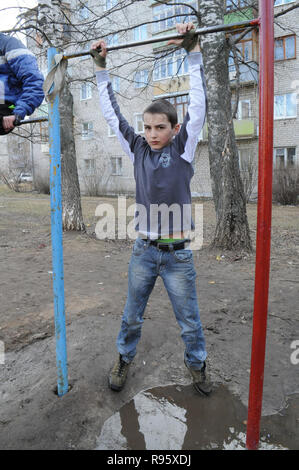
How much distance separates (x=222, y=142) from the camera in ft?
18.8

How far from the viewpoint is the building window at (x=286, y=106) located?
1719 centimetres

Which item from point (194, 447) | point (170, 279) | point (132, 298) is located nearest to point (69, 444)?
point (194, 447)

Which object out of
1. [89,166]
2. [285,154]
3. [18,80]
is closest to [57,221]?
[18,80]

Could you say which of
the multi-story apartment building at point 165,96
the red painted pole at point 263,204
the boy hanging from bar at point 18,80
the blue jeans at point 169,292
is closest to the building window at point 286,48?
the multi-story apartment building at point 165,96

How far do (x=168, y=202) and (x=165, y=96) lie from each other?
13551 mm

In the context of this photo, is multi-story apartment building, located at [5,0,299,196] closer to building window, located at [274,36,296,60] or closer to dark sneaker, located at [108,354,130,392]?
building window, located at [274,36,296,60]

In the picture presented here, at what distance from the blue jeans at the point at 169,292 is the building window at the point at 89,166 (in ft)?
73.5

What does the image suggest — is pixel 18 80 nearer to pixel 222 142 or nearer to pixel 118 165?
pixel 222 142

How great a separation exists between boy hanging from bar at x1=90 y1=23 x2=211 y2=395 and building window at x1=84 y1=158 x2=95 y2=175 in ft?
73.3

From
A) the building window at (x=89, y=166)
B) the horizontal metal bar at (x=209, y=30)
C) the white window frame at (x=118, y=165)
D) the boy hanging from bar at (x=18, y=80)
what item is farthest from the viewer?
the building window at (x=89, y=166)

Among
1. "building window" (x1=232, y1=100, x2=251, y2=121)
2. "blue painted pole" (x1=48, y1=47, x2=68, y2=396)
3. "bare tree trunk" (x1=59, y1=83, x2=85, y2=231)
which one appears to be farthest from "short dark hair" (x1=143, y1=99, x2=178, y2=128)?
"building window" (x1=232, y1=100, x2=251, y2=121)

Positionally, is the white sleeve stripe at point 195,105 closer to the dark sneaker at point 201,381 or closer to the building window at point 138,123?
the dark sneaker at point 201,381

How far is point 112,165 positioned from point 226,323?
71.5ft

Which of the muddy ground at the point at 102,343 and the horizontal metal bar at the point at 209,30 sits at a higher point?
the horizontal metal bar at the point at 209,30
